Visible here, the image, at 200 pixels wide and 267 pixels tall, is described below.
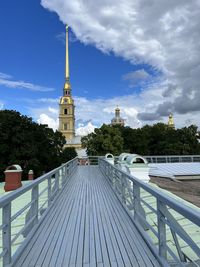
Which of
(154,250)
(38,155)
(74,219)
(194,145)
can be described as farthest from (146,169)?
(194,145)

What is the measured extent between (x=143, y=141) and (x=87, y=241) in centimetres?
6805

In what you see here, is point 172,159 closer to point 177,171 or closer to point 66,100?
point 177,171

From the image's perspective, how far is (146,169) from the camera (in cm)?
1221

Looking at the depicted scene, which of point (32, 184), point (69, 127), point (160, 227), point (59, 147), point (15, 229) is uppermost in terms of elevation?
point (69, 127)

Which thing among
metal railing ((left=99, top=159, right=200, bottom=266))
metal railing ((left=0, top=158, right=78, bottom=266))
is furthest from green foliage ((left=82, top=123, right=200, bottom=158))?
metal railing ((left=99, top=159, right=200, bottom=266))

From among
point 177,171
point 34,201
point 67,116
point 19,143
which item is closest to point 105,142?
point 19,143

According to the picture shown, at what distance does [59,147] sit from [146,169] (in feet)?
174

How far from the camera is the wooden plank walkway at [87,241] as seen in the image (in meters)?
4.81

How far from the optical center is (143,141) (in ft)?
240

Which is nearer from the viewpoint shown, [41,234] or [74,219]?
[41,234]

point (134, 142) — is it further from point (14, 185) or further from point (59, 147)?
point (14, 185)

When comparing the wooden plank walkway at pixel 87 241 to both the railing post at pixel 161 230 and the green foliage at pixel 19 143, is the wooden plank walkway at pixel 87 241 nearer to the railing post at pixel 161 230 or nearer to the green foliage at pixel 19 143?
the railing post at pixel 161 230

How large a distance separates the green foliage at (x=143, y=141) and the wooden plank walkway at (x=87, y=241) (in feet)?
166

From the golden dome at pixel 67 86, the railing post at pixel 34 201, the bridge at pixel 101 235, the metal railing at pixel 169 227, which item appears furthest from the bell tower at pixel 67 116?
the metal railing at pixel 169 227
